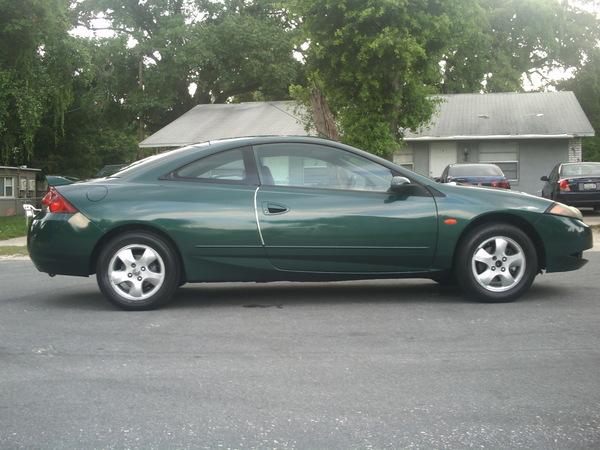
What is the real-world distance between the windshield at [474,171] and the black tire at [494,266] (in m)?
14.2

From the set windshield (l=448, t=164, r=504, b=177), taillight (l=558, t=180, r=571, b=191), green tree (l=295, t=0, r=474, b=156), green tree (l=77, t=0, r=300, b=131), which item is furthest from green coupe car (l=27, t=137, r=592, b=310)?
green tree (l=77, t=0, r=300, b=131)

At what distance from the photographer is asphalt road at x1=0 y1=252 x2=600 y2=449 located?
3.82 m

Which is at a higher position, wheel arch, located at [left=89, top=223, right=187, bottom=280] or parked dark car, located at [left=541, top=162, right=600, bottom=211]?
parked dark car, located at [left=541, top=162, right=600, bottom=211]

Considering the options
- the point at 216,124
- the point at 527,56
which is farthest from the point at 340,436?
the point at 527,56

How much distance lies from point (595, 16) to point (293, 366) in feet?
162

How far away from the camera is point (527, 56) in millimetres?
49625

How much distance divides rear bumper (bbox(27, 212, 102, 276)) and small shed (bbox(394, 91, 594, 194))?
24.0m

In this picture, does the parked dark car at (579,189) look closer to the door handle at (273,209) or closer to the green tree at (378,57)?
the green tree at (378,57)

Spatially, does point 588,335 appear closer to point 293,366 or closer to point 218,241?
point 293,366

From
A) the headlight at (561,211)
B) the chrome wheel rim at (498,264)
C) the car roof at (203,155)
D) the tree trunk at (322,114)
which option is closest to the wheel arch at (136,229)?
the car roof at (203,155)

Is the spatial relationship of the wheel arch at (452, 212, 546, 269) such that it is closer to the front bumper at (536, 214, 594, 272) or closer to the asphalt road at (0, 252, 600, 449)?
the front bumper at (536, 214, 594, 272)

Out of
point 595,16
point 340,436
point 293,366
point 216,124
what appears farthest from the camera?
point 595,16

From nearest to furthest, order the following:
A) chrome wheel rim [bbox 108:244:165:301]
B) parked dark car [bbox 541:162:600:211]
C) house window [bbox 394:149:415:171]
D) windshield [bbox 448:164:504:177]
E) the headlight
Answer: chrome wheel rim [bbox 108:244:165:301]
the headlight
windshield [bbox 448:164:504:177]
parked dark car [bbox 541:162:600:211]
house window [bbox 394:149:415:171]

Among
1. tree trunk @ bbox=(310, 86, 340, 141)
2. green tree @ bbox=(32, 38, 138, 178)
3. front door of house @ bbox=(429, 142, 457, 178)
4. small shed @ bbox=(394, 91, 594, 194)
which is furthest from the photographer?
green tree @ bbox=(32, 38, 138, 178)
